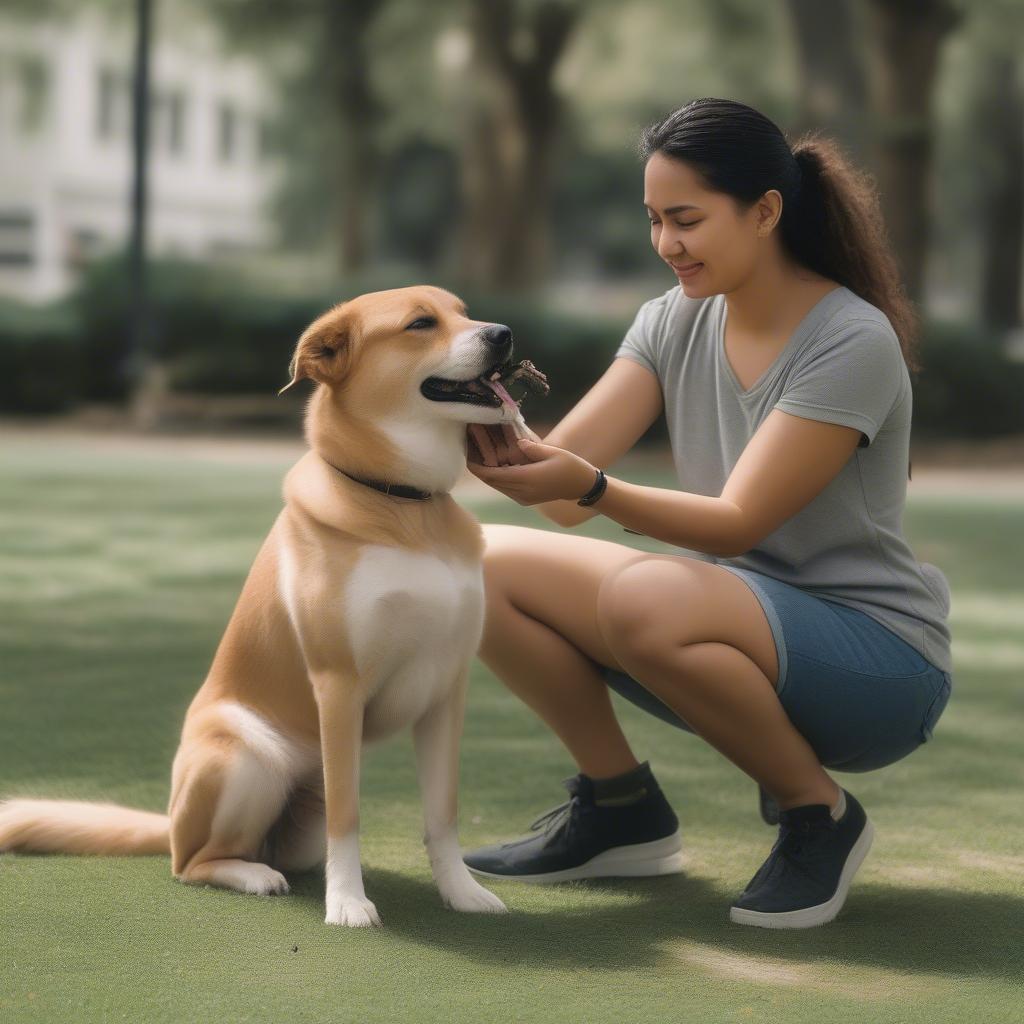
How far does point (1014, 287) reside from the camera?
26062 millimetres

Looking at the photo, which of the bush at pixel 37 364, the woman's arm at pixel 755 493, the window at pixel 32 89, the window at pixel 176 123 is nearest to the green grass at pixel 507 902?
the woman's arm at pixel 755 493

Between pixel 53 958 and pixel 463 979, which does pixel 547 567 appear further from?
pixel 53 958

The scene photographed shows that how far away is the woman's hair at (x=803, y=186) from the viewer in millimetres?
3117

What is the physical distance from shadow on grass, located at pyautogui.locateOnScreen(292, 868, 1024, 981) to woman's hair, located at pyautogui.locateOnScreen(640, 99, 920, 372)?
1143mm

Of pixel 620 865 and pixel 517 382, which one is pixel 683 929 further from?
pixel 517 382

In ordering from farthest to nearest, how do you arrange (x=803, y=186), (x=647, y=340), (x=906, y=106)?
(x=906, y=106) → (x=647, y=340) → (x=803, y=186)

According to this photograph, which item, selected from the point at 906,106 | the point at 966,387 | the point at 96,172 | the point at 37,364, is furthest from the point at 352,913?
the point at 96,172

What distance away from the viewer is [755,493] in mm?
3088

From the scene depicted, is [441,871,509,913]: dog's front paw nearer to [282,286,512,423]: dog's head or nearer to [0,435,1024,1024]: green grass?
[0,435,1024,1024]: green grass

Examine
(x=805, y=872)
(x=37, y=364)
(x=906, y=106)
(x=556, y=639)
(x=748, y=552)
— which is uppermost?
(x=906, y=106)

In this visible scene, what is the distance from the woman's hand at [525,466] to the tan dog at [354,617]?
5cm

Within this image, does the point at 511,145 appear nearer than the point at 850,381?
No

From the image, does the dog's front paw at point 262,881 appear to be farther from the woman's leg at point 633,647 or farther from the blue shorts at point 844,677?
the blue shorts at point 844,677

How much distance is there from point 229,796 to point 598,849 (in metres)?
0.83
